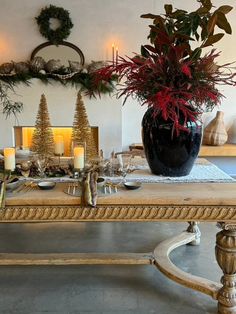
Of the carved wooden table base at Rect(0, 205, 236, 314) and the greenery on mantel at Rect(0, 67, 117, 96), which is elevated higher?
the greenery on mantel at Rect(0, 67, 117, 96)

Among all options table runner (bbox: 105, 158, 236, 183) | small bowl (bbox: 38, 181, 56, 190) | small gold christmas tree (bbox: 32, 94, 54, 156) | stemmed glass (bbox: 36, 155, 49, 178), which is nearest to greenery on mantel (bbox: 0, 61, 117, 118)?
small gold christmas tree (bbox: 32, 94, 54, 156)

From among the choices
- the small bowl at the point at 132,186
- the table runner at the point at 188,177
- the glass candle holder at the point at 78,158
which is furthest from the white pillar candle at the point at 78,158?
the small bowl at the point at 132,186

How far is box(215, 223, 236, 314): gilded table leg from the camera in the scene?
164 centimetres

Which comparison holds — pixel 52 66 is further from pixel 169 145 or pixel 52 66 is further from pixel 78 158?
pixel 169 145

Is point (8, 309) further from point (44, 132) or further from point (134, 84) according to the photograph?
point (44, 132)

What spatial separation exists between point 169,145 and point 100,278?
99 cm

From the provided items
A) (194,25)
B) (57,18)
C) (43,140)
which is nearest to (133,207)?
(194,25)

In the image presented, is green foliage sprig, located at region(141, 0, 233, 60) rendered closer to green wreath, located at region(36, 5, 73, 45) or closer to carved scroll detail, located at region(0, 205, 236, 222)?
carved scroll detail, located at region(0, 205, 236, 222)

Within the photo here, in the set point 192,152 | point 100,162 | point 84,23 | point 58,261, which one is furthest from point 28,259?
point 84,23

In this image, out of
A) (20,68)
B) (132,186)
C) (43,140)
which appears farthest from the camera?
(20,68)

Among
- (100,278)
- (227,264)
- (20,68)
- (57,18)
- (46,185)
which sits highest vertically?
(57,18)

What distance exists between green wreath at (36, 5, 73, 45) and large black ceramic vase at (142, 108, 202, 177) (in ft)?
10.2

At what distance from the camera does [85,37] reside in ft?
14.9

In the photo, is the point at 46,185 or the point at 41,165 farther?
the point at 41,165
